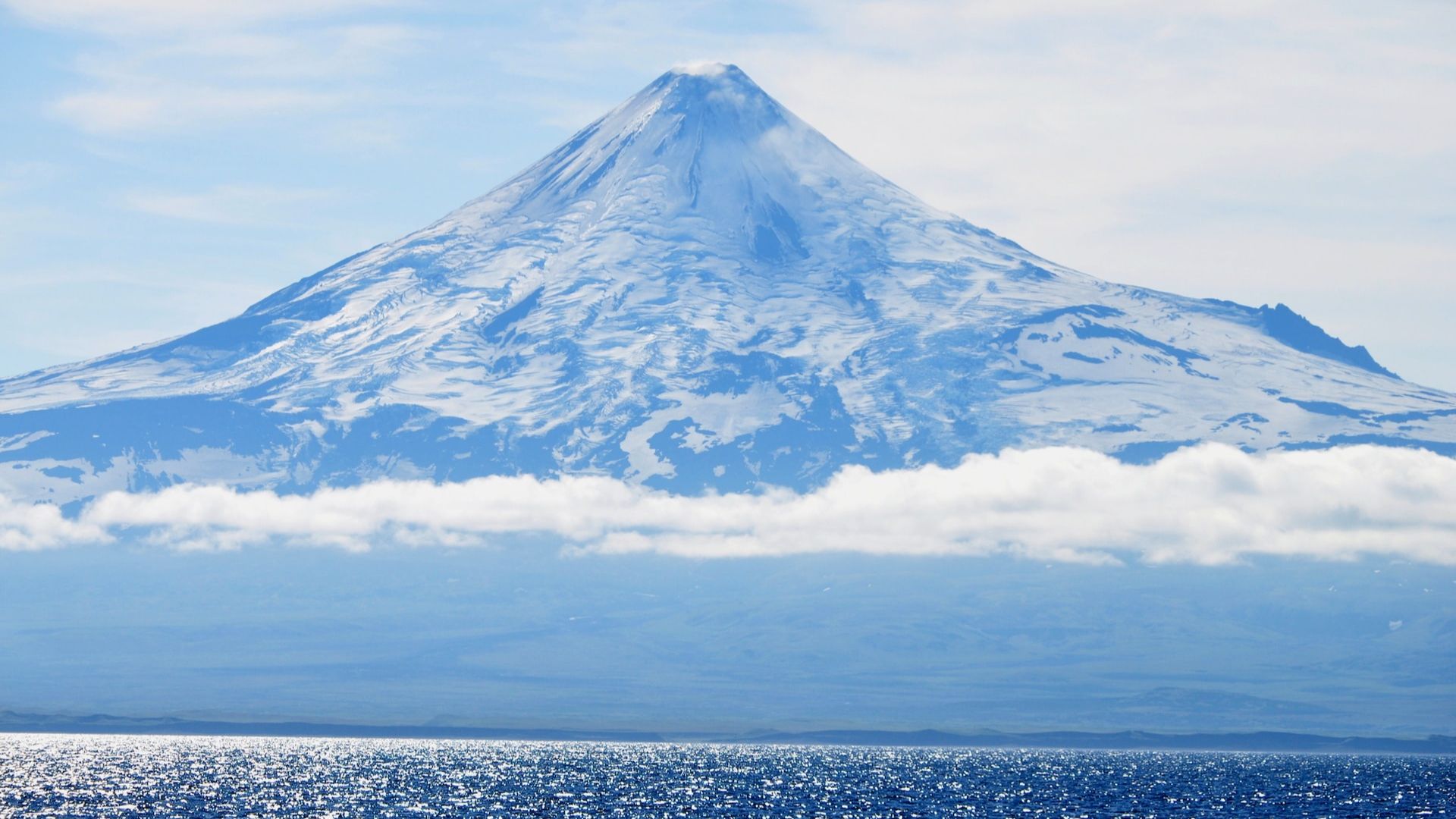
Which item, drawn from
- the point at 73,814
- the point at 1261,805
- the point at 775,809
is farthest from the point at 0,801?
the point at 1261,805

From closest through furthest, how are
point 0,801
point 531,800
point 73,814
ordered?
point 73,814 < point 0,801 < point 531,800

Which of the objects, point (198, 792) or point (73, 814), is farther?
point (198, 792)

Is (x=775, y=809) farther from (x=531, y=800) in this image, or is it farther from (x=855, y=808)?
(x=531, y=800)

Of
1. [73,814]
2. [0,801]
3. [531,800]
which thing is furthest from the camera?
[531,800]

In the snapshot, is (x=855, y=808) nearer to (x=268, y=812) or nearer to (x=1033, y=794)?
(x=1033, y=794)

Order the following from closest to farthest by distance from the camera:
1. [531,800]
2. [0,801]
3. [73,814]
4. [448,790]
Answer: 1. [73,814]
2. [0,801]
3. [531,800]
4. [448,790]

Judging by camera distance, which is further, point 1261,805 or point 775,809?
point 1261,805

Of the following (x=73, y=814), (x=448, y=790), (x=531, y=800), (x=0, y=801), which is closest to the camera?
(x=73, y=814)

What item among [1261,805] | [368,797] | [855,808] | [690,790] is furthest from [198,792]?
[1261,805]
